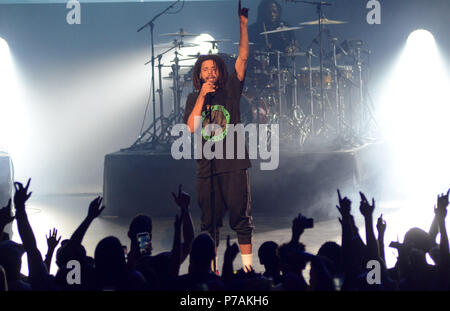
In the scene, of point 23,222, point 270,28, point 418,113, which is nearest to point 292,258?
point 23,222

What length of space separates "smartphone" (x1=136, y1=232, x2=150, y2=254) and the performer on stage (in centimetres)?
74

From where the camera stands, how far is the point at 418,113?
10086mm

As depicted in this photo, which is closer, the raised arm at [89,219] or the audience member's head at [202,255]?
the audience member's head at [202,255]

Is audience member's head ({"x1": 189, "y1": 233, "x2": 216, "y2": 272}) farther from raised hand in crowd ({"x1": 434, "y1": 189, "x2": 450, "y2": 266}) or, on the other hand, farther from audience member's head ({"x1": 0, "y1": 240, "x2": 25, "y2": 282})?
raised hand in crowd ({"x1": 434, "y1": 189, "x2": 450, "y2": 266})

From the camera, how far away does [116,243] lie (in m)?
2.17

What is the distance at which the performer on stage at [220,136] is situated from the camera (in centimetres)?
352

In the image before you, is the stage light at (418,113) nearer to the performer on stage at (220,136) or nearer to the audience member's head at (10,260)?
the performer on stage at (220,136)

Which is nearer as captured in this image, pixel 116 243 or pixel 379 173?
pixel 116 243

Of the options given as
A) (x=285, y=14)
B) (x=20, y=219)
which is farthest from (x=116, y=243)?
(x=285, y=14)

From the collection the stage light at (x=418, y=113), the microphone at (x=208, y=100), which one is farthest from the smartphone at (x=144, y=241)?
the stage light at (x=418, y=113)

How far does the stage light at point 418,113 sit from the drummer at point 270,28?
6.67ft

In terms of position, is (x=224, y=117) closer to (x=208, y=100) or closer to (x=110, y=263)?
(x=208, y=100)
